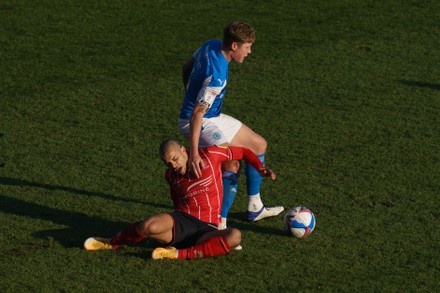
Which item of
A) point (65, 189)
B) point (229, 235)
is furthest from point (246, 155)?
point (65, 189)

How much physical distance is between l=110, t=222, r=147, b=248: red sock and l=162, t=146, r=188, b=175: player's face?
1.98ft

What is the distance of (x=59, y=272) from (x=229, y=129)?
2.11 meters

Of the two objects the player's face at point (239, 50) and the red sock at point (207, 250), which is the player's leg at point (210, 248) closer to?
the red sock at point (207, 250)

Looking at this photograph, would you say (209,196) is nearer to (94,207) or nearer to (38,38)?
(94,207)

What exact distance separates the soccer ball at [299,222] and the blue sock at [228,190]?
0.55 m

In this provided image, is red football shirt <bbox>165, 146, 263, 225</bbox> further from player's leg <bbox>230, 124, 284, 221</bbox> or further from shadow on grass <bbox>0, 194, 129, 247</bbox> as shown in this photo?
shadow on grass <bbox>0, 194, 129, 247</bbox>

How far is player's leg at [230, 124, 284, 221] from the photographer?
8820mm

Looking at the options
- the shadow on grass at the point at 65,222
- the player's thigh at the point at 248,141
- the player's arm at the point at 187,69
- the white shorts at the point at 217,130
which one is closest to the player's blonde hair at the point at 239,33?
the player's arm at the point at 187,69

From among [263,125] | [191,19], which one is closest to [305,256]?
[263,125]

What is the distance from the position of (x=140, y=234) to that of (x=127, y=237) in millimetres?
182

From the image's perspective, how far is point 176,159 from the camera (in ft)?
26.6

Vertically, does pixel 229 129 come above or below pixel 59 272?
above

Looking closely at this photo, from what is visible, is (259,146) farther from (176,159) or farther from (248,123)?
(248,123)

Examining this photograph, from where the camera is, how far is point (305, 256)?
8.18 meters
